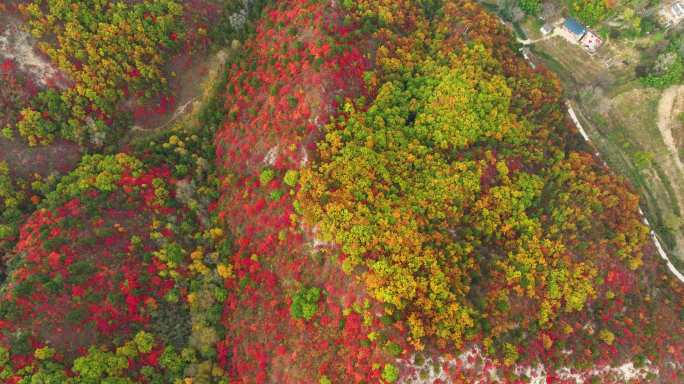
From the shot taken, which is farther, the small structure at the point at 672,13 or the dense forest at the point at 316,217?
the small structure at the point at 672,13

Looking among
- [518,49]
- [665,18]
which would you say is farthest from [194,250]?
[665,18]

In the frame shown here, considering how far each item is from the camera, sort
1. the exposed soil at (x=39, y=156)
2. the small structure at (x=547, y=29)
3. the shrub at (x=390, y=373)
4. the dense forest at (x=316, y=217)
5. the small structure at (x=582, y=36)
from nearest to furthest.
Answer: the shrub at (x=390, y=373) → the dense forest at (x=316, y=217) → the exposed soil at (x=39, y=156) → the small structure at (x=582, y=36) → the small structure at (x=547, y=29)

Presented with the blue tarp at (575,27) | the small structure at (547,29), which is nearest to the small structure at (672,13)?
the blue tarp at (575,27)

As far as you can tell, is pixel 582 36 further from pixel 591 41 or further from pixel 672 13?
pixel 672 13

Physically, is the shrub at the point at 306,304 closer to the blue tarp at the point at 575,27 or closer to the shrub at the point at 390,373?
the shrub at the point at 390,373

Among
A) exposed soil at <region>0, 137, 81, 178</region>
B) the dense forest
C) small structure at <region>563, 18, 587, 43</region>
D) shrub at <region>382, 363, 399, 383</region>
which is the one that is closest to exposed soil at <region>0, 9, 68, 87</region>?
the dense forest

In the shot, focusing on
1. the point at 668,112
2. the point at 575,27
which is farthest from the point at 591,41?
the point at 668,112

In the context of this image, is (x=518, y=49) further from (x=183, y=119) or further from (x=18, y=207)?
(x=18, y=207)

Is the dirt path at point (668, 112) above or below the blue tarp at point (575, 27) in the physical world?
below
